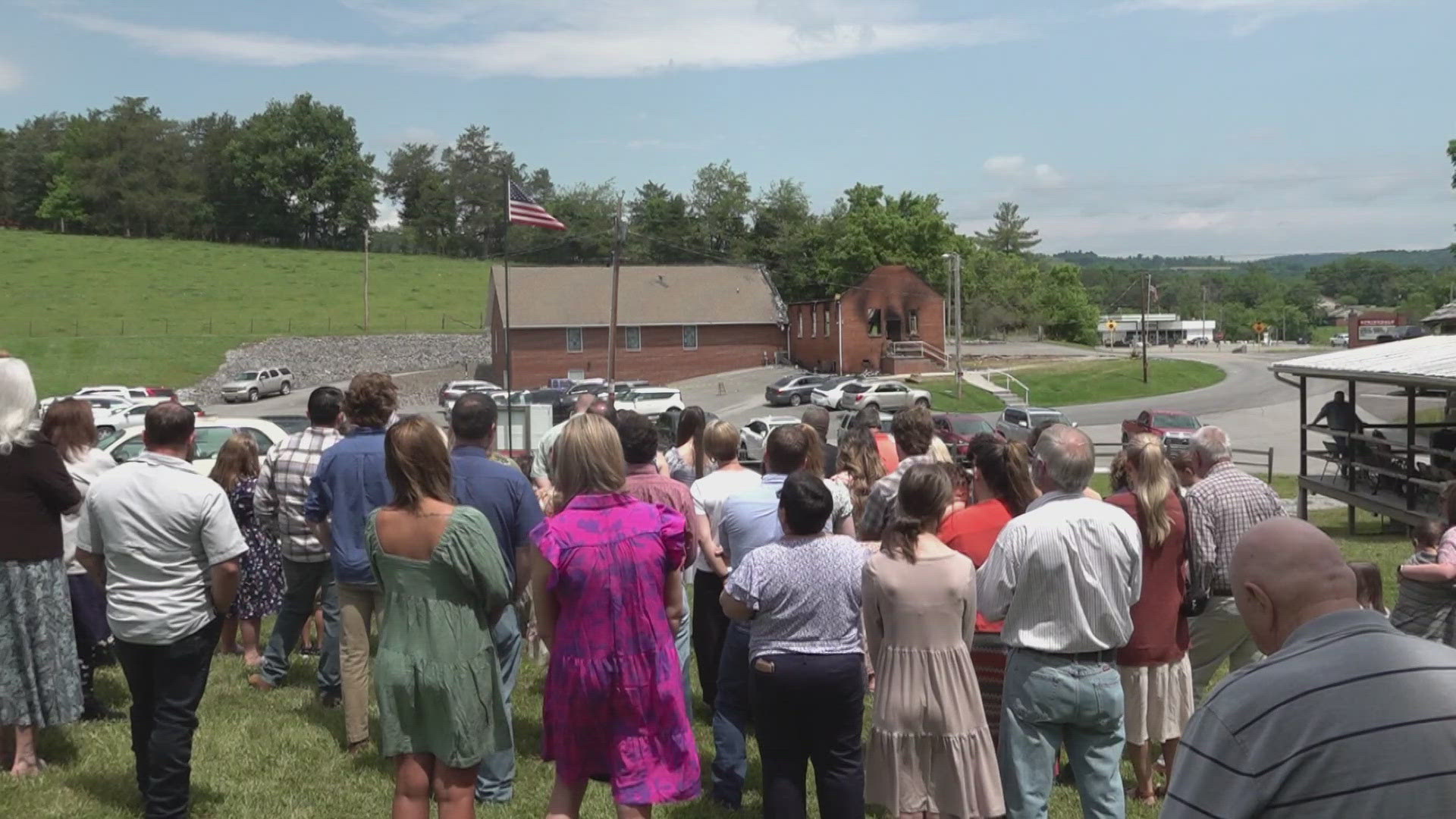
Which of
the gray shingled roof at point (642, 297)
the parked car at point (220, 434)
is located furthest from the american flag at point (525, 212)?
the gray shingled roof at point (642, 297)

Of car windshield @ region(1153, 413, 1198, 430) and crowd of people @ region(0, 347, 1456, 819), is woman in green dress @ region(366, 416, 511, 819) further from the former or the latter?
car windshield @ region(1153, 413, 1198, 430)

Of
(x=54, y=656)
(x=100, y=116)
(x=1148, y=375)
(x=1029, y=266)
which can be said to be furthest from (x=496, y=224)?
(x=54, y=656)

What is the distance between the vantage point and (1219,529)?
232 inches

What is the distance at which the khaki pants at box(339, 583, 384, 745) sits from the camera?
628 cm

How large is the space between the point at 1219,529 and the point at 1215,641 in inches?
30.1

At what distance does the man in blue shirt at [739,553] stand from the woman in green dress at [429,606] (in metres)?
1.57

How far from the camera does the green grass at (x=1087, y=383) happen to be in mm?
53562

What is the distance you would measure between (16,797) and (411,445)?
3046 millimetres

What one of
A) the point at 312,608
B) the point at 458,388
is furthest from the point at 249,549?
the point at 458,388

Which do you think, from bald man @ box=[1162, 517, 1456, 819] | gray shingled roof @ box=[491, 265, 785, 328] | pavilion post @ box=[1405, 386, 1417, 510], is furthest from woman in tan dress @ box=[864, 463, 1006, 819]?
gray shingled roof @ box=[491, 265, 785, 328]

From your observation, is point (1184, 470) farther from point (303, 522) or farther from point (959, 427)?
point (959, 427)

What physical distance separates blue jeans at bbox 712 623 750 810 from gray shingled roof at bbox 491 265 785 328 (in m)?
57.3

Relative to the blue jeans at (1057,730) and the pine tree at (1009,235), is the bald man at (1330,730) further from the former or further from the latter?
the pine tree at (1009,235)

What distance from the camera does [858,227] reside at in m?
81.9
